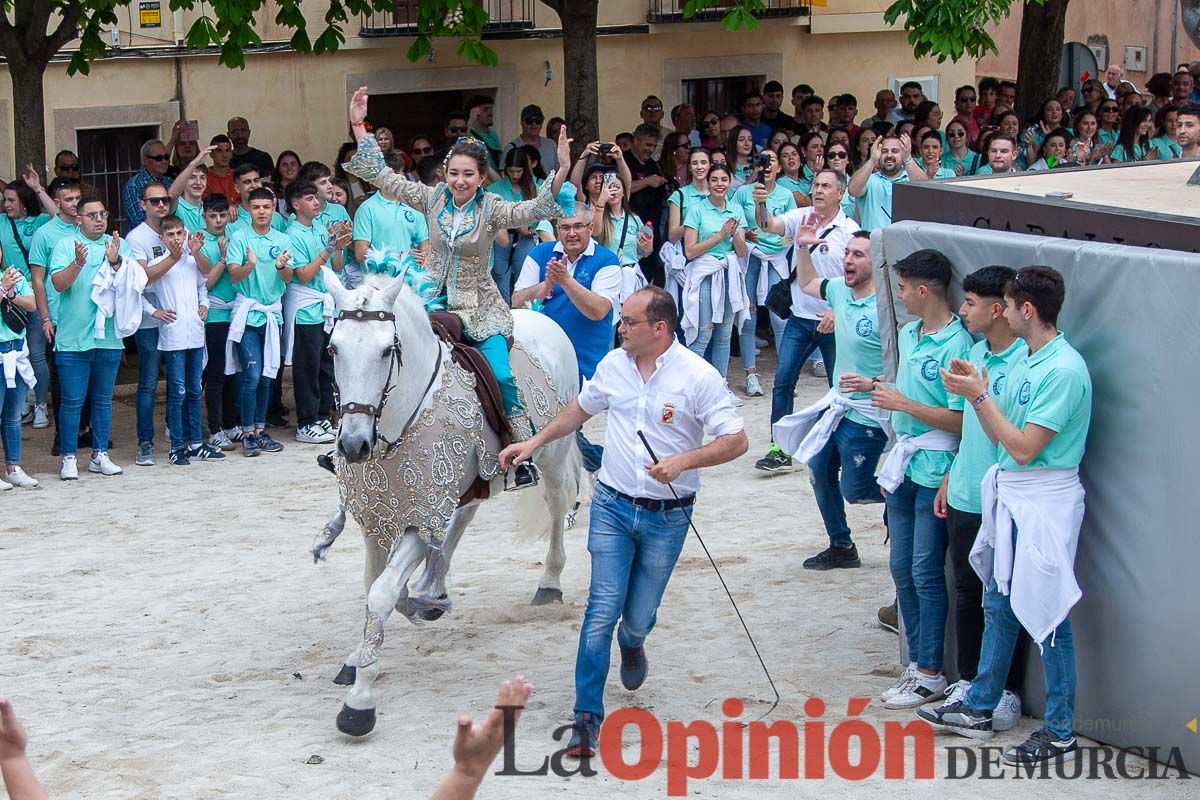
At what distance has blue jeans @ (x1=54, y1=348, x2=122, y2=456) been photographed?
11516 millimetres

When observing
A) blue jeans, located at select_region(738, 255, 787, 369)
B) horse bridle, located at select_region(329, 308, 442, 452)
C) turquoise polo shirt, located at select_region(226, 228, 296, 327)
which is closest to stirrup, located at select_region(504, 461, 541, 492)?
horse bridle, located at select_region(329, 308, 442, 452)

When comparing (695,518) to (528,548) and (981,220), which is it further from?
(981,220)

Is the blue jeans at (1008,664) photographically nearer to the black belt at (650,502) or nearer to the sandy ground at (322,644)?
the sandy ground at (322,644)

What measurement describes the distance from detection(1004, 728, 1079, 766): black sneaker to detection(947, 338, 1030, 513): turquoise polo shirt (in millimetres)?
922

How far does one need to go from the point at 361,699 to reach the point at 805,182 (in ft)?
30.6

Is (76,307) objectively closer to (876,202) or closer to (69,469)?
(69,469)

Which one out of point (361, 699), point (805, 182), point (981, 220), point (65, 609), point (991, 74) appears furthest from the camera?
point (991, 74)

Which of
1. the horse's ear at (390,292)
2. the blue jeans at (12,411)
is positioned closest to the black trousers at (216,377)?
the blue jeans at (12,411)

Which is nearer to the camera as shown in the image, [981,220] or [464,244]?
[981,220]

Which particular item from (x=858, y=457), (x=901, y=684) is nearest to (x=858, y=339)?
(x=858, y=457)

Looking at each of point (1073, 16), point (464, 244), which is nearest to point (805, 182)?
point (464, 244)

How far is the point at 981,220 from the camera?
7.47 meters

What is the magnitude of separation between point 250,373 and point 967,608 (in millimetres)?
6859

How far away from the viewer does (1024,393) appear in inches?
249
